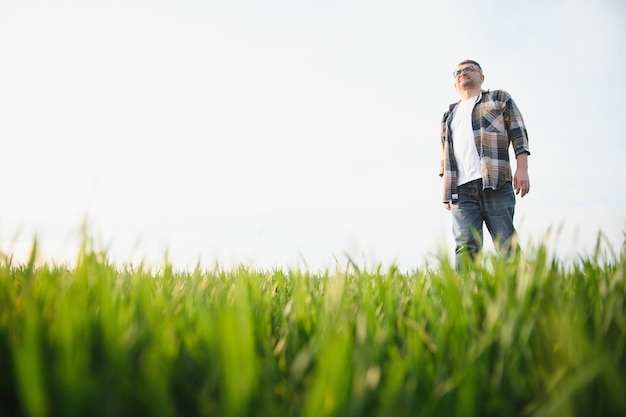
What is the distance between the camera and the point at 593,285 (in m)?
1.35

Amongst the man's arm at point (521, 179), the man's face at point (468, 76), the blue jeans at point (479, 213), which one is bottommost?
the blue jeans at point (479, 213)

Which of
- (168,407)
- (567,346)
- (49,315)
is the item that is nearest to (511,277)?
(567,346)

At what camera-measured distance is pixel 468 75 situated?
4.43 meters

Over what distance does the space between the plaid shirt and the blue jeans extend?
10 centimetres

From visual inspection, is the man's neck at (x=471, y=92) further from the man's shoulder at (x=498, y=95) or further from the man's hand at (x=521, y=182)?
the man's hand at (x=521, y=182)

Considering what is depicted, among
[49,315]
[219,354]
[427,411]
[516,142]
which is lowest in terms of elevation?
[427,411]

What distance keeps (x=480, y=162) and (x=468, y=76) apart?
955 millimetres

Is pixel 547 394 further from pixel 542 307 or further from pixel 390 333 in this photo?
pixel 390 333

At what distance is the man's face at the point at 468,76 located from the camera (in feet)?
14.5

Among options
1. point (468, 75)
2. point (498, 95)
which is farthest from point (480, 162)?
point (468, 75)

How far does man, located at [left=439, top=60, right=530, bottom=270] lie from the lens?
400 cm

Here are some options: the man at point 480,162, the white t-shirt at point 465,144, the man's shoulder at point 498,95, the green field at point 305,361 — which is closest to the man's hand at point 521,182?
the man at point 480,162

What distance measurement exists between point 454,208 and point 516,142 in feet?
2.74

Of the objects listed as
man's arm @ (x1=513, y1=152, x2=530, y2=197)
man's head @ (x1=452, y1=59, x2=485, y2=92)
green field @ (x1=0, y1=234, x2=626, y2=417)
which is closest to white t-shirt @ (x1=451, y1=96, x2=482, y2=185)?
man's head @ (x1=452, y1=59, x2=485, y2=92)
